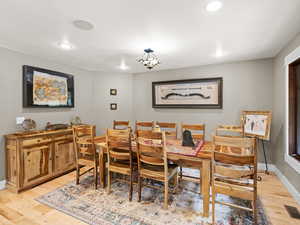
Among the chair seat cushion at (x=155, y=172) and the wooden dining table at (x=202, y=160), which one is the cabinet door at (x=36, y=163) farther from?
the chair seat cushion at (x=155, y=172)

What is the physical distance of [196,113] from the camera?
404 cm

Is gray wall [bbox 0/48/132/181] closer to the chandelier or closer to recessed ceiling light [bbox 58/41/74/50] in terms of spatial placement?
recessed ceiling light [bbox 58/41/74/50]

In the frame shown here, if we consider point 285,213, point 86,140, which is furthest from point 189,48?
point 285,213

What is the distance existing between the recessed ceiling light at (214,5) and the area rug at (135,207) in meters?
2.44

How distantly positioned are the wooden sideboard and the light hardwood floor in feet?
0.57

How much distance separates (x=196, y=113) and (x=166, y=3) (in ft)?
9.53

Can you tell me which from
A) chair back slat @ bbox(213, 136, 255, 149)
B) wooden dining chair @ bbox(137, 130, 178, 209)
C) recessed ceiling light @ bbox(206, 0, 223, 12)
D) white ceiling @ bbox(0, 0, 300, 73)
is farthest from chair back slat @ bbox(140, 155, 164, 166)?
recessed ceiling light @ bbox(206, 0, 223, 12)

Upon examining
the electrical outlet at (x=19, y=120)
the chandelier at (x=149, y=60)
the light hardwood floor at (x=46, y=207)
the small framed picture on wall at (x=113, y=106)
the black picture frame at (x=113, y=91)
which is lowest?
the light hardwood floor at (x=46, y=207)

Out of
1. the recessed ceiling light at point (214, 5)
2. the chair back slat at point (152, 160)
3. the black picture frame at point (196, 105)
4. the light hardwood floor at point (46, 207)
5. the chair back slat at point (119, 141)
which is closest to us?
the recessed ceiling light at point (214, 5)

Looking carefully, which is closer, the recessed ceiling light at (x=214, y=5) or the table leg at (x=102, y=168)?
the recessed ceiling light at (x=214, y=5)

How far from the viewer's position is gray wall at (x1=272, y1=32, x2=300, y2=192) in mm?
2525

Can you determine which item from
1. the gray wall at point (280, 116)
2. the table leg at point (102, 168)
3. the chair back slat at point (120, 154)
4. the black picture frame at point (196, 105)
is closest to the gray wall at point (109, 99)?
the black picture frame at point (196, 105)

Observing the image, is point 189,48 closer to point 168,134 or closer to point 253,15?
point 253,15

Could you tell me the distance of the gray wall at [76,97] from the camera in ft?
8.94
